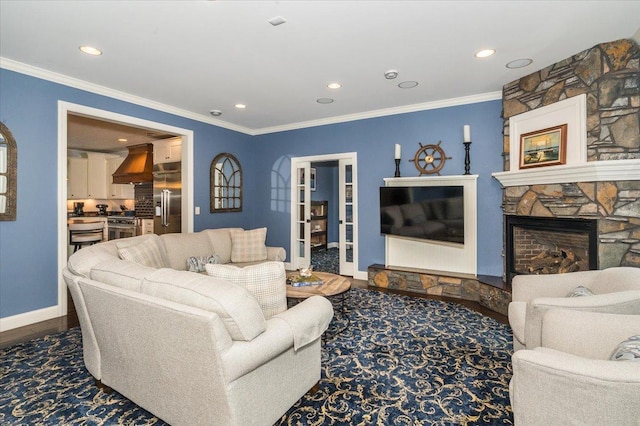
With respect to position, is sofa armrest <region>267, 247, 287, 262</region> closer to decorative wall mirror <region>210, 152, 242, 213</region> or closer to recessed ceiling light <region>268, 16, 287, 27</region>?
decorative wall mirror <region>210, 152, 242, 213</region>

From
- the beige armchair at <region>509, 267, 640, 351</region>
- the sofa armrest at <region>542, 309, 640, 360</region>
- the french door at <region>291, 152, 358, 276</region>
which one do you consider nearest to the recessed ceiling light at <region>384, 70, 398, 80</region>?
the french door at <region>291, 152, 358, 276</region>

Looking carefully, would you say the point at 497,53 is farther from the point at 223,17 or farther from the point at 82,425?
the point at 82,425

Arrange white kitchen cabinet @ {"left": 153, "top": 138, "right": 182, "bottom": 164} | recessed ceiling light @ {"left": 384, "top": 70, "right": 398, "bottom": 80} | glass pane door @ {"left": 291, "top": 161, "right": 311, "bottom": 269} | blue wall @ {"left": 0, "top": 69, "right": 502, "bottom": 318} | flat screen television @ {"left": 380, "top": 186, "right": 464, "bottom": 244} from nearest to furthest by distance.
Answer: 1. blue wall @ {"left": 0, "top": 69, "right": 502, "bottom": 318}
2. recessed ceiling light @ {"left": 384, "top": 70, "right": 398, "bottom": 80}
3. flat screen television @ {"left": 380, "top": 186, "right": 464, "bottom": 244}
4. white kitchen cabinet @ {"left": 153, "top": 138, "right": 182, "bottom": 164}
5. glass pane door @ {"left": 291, "top": 161, "right": 311, "bottom": 269}

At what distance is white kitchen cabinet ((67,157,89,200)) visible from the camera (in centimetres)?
784

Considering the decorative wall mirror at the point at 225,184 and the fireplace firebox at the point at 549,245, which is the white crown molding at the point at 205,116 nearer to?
the decorative wall mirror at the point at 225,184

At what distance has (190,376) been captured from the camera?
1.58 meters

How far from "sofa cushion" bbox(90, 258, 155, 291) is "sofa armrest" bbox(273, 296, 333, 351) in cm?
80

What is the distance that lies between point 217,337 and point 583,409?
1429 millimetres

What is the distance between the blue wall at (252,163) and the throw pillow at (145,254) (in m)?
1.18

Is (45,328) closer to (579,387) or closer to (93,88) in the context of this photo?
(93,88)

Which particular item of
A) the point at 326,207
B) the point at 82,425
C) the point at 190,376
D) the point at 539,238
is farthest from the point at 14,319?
the point at 326,207

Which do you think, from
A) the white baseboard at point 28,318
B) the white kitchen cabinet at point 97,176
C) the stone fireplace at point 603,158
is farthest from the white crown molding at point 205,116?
the white kitchen cabinet at point 97,176

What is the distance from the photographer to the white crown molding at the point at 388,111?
4.41m

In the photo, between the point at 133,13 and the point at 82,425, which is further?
the point at 133,13
